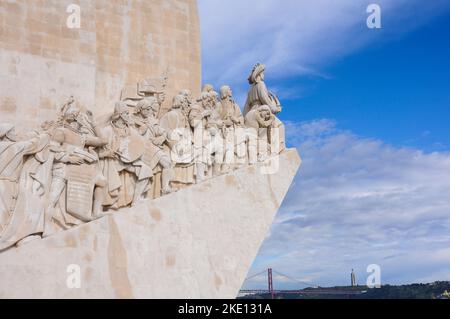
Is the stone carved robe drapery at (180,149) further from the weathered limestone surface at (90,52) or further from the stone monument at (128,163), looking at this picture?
the weathered limestone surface at (90,52)

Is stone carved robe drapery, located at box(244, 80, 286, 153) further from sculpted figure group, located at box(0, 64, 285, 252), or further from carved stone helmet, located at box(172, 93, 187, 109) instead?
carved stone helmet, located at box(172, 93, 187, 109)

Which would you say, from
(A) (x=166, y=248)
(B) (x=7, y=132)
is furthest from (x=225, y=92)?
(B) (x=7, y=132)

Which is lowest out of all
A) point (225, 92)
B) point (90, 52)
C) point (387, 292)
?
point (387, 292)

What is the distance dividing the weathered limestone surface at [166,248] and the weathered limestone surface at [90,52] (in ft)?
6.72

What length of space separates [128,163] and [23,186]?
157cm

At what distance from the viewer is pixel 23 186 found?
7590mm

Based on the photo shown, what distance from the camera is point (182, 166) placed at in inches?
368

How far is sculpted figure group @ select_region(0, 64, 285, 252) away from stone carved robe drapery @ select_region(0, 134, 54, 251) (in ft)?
0.04

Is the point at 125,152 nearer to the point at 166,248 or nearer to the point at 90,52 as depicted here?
the point at 166,248

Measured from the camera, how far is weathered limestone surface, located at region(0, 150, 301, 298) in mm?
7234

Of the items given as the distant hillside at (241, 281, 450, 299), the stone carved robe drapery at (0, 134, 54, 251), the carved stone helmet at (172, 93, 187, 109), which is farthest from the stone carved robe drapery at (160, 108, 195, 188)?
the distant hillside at (241, 281, 450, 299)

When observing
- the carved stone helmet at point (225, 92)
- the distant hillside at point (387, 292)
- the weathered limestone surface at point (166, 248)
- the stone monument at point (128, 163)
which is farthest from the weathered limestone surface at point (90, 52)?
the distant hillside at point (387, 292)
